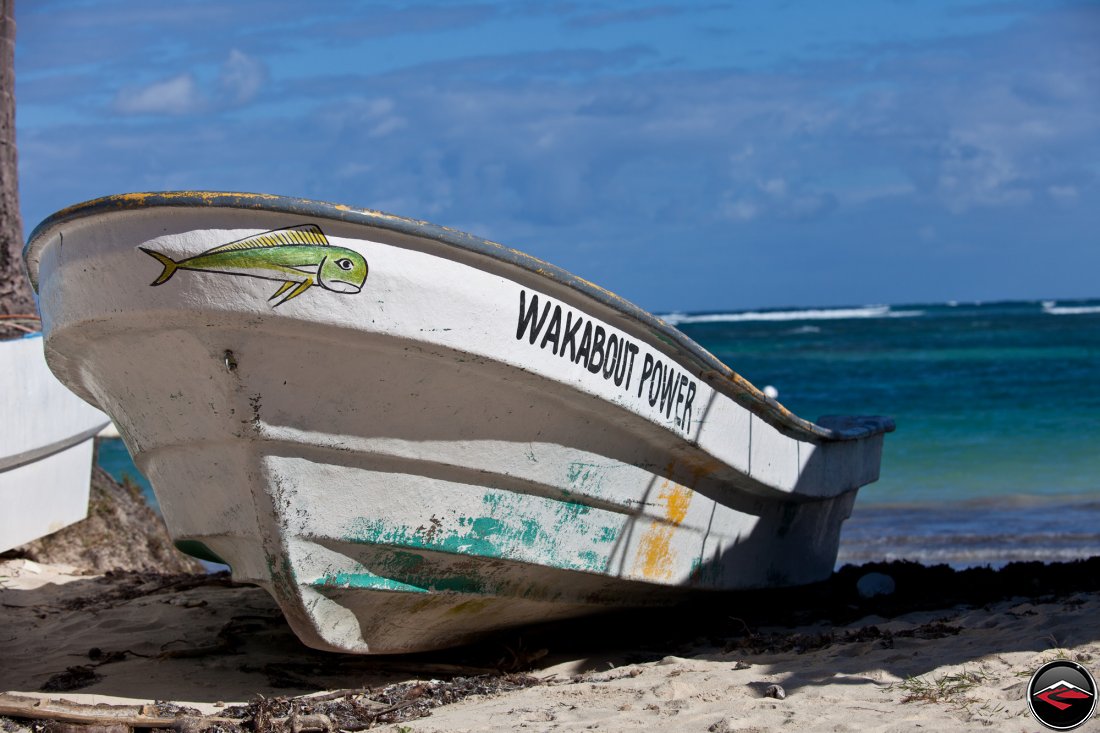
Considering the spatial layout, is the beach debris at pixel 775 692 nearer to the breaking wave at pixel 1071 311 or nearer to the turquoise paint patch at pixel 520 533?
the turquoise paint patch at pixel 520 533

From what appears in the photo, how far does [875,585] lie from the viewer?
6.02 metres

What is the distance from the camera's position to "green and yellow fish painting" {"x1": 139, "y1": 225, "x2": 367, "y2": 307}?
3426 mm

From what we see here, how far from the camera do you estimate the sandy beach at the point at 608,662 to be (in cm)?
374

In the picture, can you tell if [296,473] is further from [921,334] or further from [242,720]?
[921,334]

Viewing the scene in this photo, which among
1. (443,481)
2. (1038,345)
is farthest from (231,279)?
(1038,345)

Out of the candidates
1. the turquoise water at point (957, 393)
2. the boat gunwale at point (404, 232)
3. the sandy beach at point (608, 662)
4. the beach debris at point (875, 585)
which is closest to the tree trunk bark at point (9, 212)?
the sandy beach at point (608, 662)

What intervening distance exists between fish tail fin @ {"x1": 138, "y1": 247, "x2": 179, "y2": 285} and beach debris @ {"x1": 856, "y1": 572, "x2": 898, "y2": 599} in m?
4.08

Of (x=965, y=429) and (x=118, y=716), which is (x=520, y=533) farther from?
(x=965, y=429)

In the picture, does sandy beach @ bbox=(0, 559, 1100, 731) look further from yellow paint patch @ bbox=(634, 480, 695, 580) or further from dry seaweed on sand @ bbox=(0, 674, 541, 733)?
yellow paint patch @ bbox=(634, 480, 695, 580)

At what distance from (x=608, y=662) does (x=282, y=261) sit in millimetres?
2332

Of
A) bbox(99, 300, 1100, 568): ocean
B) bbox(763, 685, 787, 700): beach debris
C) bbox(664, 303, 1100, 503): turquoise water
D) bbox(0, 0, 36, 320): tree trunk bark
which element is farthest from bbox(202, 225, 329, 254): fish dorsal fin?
bbox(664, 303, 1100, 503): turquoise water

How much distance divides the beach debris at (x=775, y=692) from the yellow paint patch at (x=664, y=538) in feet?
2.88

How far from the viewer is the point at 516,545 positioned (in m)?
4.16

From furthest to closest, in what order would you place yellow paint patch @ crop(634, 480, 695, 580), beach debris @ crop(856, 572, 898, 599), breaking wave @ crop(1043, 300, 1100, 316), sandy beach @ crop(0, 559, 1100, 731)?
breaking wave @ crop(1043, 300, 1100, 316)
beach debris @ crop(856, 572, 898, 599)
yellow paint patch @ crop(634, 480, 695, 580)
sandy beach @ crop(0, 559, 1100, 731)
